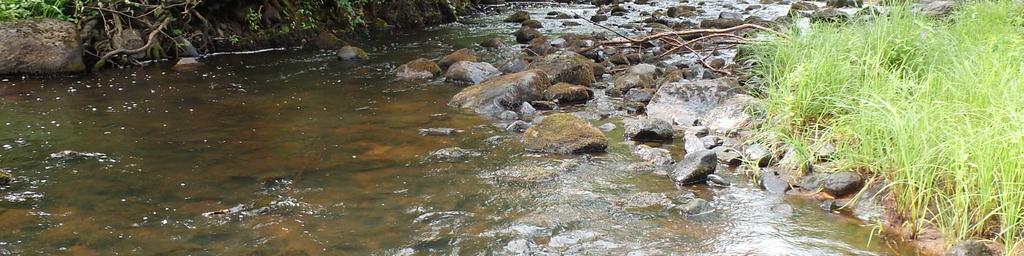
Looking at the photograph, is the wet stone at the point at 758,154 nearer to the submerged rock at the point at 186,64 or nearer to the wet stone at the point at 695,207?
the wet stone at the point at 695,207

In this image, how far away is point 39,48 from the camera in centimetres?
895

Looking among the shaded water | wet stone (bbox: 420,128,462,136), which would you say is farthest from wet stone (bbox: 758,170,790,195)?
wet stone (bbox: 420,128,462,136)

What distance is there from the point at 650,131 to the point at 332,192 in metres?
2.45

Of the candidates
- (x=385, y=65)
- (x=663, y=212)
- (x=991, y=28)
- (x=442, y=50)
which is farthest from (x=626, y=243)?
(x=442, y=50)

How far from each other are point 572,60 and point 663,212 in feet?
14.4

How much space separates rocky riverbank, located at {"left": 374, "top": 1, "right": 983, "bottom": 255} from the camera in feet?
16.1

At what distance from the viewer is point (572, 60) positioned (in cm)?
881

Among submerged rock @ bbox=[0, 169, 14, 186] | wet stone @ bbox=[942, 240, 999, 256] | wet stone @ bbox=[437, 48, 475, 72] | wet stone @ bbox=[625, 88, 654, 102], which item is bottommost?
wet stone @ bbox=[437, 48, 475, 72]

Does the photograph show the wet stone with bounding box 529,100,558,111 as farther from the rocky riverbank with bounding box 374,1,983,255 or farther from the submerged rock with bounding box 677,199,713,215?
the submerged rock with bounding box 677,199,713,215

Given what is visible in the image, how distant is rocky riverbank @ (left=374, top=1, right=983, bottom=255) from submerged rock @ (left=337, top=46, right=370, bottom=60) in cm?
115

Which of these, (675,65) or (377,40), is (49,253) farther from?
(377,40)

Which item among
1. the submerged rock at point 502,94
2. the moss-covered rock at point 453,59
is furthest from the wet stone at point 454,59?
the submerged rock at point 502,94

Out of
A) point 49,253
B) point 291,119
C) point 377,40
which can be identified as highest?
point 49,253

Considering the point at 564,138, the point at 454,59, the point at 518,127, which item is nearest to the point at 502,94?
the point at 518,127
